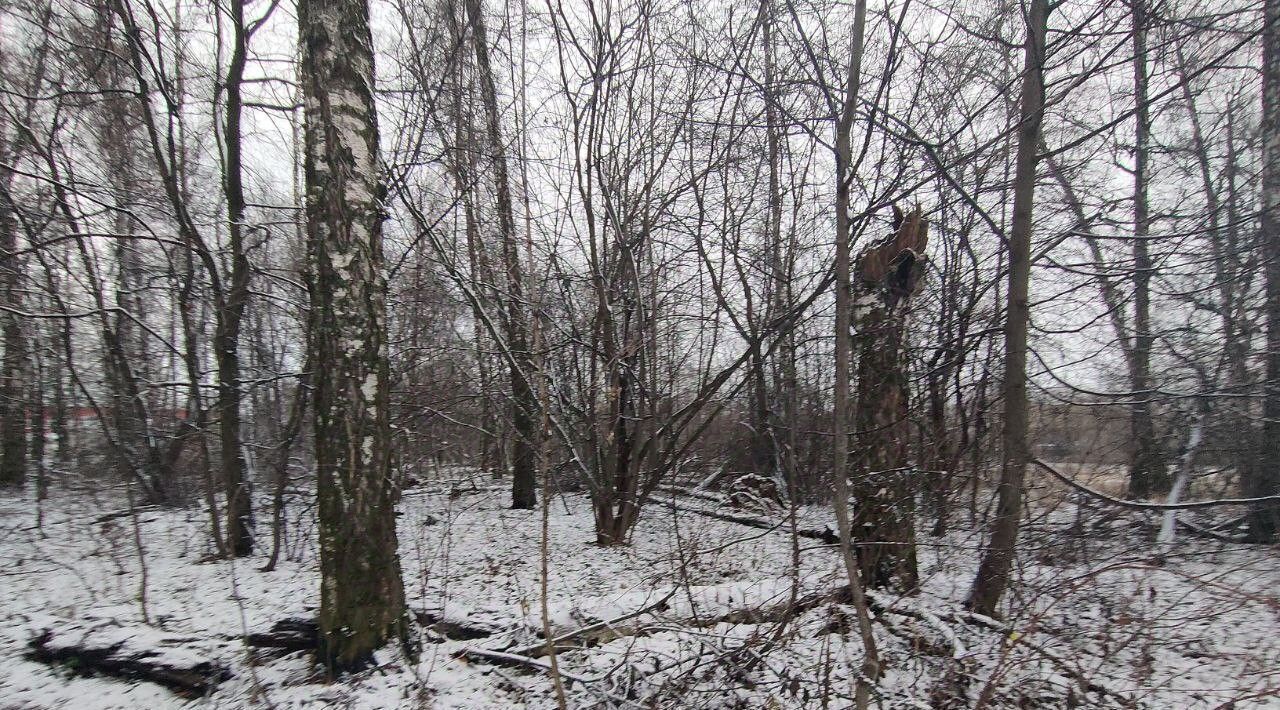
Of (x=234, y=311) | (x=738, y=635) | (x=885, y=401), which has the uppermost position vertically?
(x=234, y=311)

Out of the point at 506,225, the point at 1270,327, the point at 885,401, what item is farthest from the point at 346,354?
the point at 1270,327

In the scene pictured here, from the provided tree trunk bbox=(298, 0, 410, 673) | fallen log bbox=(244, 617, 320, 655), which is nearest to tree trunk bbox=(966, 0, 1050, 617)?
tree trunk bbox=(298, 0, 410, 673)

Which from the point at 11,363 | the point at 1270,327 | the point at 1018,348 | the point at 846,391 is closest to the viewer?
the point at 846,391

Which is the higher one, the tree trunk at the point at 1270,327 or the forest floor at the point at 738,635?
the tree trunk at the point at 1270,327

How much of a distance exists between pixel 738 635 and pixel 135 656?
3.95 metres

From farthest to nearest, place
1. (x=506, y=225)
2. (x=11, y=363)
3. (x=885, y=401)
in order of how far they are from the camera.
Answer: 1. (x=11, y=363)
2. (x=506, y=225)
3. (x=885, y=401)

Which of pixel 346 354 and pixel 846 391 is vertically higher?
pixel 346 354

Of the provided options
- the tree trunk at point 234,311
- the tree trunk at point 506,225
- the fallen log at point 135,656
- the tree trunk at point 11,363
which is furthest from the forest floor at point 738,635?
the tree trunk at point 11,363

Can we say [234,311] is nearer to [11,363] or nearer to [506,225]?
[506,225]

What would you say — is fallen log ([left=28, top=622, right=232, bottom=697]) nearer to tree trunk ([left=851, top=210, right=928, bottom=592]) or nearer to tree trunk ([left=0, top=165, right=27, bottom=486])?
tree trunk ([left=0, top=165, right=27, bottom=486])

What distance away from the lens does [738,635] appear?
4.09m

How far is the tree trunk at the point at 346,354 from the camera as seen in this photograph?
3.74 metres

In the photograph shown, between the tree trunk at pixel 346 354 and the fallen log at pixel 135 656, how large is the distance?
0.81 meters

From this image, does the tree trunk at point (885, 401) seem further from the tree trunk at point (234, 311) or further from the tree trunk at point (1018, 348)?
the tree trunk at point (234, 311)
